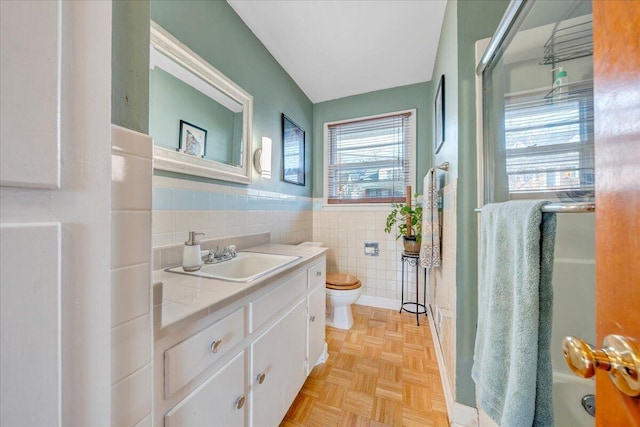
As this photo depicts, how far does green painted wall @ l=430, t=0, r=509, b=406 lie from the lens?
1114 millimetres

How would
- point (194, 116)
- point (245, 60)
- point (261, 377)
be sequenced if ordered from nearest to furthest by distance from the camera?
point (261, 377)
point (194, 116)
point (245, 60)

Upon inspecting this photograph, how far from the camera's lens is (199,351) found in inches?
24.7

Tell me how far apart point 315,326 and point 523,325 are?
3.65 feet

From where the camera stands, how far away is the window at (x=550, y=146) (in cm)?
80

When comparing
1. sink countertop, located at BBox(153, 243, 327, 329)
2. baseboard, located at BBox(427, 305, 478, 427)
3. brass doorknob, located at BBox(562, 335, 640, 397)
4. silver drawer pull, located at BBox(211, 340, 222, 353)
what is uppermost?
brass doorknob, located at BBox(562, 335, 640, 397)

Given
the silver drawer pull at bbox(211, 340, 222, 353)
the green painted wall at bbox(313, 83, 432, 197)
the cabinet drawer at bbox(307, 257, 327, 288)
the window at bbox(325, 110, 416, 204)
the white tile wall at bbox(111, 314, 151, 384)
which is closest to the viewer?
the white tile wall at bbox(111, 314, 151, 384)

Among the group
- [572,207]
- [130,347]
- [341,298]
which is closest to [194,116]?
[130,347]

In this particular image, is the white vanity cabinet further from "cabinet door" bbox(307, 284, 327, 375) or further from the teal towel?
the teal towel

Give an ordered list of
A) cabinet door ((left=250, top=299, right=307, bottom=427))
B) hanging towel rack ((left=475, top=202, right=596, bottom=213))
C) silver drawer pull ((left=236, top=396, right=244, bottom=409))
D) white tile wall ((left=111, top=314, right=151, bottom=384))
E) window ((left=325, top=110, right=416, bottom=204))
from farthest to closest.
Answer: window ((left=325, top=110, right=416, bottom=204)), cabinet door ((left=250, top=299, right=307, bottom=427)), silver drawer pull ((left=236, top=396, right=244, bottom=409)), hanging towel rack ((left=475, top=202, right=596, bottom=213)), white tile wall ((left=111, top=314, right=151, bottom=384))

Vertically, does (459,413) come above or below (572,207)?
below

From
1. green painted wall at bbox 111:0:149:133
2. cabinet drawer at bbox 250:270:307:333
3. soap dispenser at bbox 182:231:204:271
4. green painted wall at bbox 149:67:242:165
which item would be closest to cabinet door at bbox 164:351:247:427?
cabinet drawer at bbox 250:270:307:333

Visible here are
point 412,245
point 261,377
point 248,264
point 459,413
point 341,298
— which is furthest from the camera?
point 412,245

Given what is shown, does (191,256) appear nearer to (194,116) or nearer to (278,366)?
(278,366)

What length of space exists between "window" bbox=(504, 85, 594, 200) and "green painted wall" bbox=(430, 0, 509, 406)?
0.52ft
